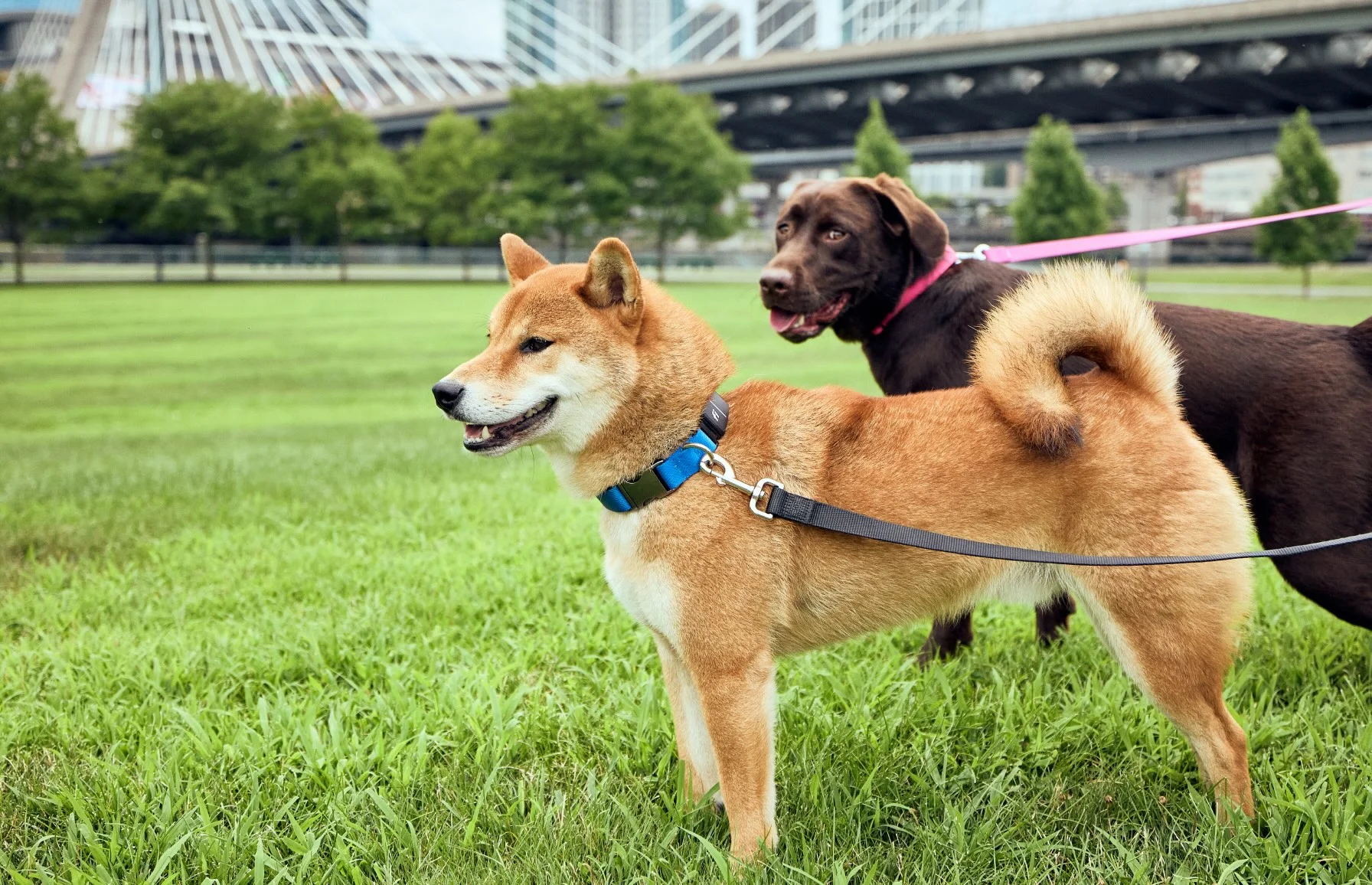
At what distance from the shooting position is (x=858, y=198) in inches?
168

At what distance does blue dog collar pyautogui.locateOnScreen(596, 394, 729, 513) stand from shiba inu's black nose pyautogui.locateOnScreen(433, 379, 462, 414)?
0.47 m

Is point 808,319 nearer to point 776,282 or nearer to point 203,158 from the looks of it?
point 776,282

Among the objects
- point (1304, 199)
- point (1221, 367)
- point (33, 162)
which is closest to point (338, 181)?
point (33, 162)

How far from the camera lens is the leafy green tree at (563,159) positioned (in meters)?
56.2

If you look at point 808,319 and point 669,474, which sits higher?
point 808,319

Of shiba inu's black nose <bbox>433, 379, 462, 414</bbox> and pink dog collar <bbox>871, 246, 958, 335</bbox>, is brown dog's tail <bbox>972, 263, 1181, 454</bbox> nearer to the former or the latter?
pink dog collar <bbox>871, 246, 958, 335</bbox>

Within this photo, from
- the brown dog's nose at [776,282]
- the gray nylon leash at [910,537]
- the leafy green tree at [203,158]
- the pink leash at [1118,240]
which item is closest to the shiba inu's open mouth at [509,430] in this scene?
the gray nylon leash at [910,537]

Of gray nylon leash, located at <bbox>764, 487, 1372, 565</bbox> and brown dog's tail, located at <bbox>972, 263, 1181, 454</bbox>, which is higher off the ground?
brown dog's tail, located at <bbox>972, 263, 1181, 454</bbox>

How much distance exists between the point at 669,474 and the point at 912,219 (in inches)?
82.8

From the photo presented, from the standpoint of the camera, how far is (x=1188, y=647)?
100 inches

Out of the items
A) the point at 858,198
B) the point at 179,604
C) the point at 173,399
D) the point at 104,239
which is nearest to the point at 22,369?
the point at 173,399

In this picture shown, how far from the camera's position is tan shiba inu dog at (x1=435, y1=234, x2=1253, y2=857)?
8.27 feet

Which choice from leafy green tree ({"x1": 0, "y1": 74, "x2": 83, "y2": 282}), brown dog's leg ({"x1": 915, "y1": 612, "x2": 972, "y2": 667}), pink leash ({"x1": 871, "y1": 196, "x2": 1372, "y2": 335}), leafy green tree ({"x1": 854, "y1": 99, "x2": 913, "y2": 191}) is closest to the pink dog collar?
pink leash ({"x1": 871, "y1": 196, "x2": 1372, "y2": 335})

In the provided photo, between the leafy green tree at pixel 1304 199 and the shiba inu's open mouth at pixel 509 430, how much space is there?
3947cm
